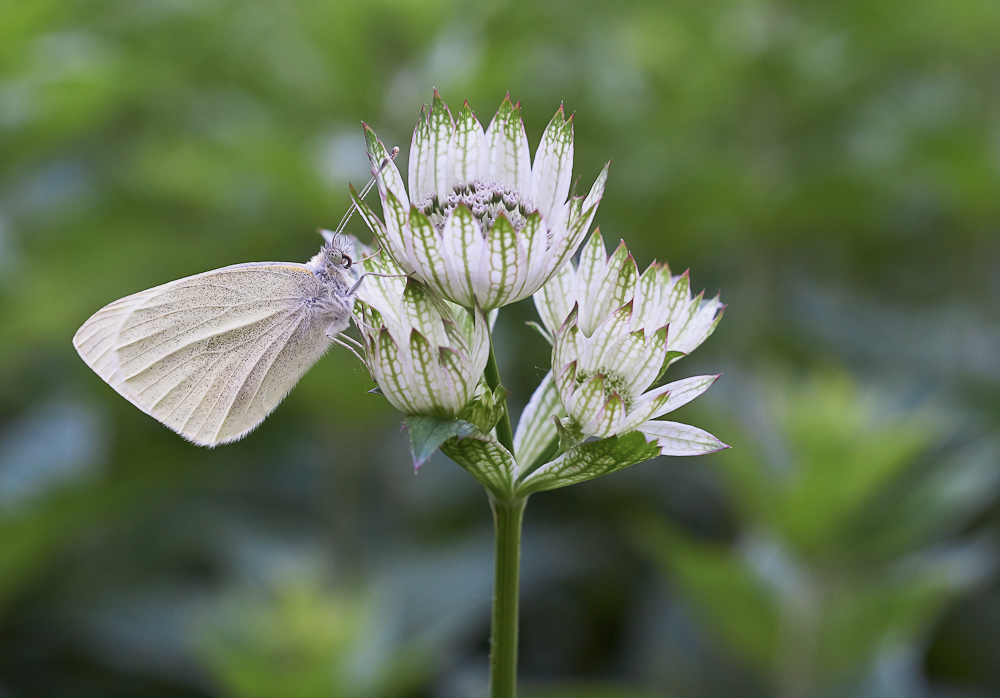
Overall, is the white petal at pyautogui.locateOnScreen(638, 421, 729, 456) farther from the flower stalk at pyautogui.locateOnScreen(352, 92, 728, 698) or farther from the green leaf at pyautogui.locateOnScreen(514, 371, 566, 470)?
the green leaf at pyautogui.locateOnScreen(514, 371, 566, 470)

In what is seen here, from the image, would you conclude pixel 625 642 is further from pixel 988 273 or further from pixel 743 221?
pixel 988 273

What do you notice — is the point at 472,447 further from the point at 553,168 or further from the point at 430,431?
the point at 553,168

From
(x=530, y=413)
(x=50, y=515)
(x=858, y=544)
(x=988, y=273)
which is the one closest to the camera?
(x=530, y=413)

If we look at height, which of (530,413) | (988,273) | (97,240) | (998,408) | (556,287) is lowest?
(530,413)

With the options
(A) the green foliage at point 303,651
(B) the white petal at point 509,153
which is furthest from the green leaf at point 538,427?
(A) the green foliage at point 303,651

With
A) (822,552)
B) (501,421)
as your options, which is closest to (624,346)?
(501,421)

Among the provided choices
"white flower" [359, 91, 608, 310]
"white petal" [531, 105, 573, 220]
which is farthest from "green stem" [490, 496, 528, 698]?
"white petal" [531, 105, 573, 220]

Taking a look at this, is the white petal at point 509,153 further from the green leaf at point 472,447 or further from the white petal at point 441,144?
the green leaf at point 472,447

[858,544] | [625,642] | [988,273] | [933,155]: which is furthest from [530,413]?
[988,273]
